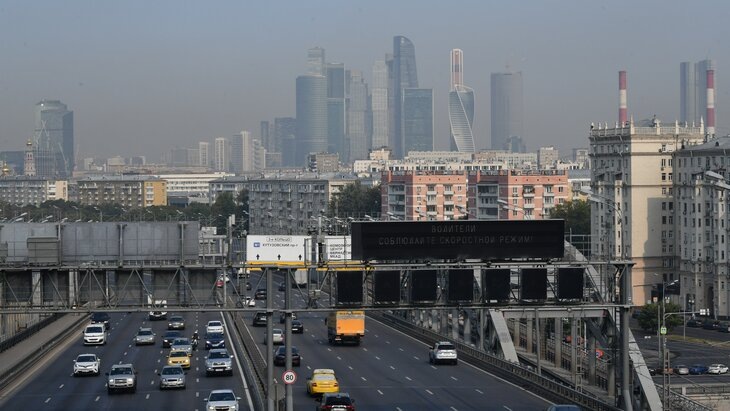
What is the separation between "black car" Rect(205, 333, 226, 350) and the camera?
8825 centimetres

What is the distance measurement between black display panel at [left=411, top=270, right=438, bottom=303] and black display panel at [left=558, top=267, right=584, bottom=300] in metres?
4.99

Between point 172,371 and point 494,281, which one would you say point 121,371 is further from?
point 494,281

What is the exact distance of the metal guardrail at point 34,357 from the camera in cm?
7094

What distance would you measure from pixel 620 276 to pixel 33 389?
28821mm

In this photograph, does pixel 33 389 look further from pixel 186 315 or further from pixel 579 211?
pixel 579 211

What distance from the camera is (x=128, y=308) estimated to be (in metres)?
54.4

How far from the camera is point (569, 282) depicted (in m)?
56.5

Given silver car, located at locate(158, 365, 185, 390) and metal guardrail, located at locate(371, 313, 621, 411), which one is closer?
metal guardrail, located at locate(371, 313, 621, 411)

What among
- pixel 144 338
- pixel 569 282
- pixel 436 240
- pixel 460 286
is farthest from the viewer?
pixel 144 338

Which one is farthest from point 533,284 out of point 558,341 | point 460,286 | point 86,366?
point 558,341

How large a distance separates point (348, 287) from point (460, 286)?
169 inches

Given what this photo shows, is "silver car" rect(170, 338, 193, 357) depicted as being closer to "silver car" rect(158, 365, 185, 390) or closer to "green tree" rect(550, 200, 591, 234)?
"silver car" rect(158, 365, 185, 390)

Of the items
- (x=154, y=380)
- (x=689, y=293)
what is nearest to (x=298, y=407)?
(x=154, y=380)

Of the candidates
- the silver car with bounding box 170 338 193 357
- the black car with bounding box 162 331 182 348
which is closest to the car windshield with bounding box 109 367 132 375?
the silver car with bounding box 170 338 193 357
